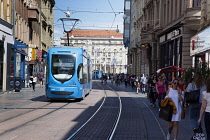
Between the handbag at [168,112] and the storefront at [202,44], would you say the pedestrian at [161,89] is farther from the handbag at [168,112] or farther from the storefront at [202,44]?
the handbag at [168,112]

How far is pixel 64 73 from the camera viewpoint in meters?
20.5

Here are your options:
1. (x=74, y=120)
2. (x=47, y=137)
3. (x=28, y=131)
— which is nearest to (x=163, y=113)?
(x=47, y=137)

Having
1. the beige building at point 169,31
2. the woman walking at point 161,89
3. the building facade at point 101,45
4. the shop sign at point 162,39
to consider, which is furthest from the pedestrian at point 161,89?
the building facade at point 101,45

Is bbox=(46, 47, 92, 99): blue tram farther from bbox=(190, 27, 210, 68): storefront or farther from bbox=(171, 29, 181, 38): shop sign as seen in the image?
bbox=(171, 29, 181, 38): shop sign

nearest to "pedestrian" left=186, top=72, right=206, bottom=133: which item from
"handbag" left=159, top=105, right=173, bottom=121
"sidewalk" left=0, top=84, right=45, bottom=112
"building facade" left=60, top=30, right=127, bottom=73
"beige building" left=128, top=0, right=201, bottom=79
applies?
"handbag" left=159, top=105, right=173, bottom=121

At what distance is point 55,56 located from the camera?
67.7 feet

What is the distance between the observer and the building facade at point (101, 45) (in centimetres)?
Answer: 13638

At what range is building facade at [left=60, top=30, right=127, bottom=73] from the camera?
136 m

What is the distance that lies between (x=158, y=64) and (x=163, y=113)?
31.7 metres

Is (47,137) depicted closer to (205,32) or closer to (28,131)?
(28,131)

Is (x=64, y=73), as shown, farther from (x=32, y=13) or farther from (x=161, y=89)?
(x=32, y=13)

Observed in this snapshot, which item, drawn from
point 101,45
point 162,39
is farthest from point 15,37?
point 101,45

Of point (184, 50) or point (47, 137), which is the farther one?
point (184, 50)

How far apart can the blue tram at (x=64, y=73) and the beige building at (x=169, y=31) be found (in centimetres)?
1002
